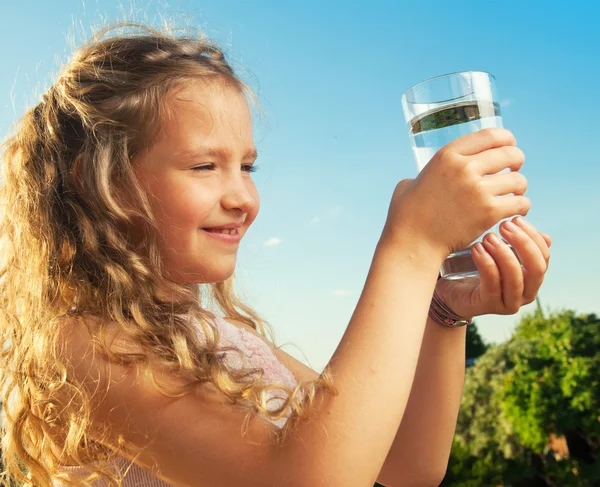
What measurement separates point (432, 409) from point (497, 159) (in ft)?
3.14

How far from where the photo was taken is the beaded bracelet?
206 centimetres

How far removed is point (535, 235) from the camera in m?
1.71

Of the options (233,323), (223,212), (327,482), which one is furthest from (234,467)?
(233,323)

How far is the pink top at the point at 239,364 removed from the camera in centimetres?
191

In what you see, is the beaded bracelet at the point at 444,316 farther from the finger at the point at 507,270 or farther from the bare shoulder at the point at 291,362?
the bare shoulder at the point at 291,362

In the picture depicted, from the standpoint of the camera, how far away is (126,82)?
7.30ft

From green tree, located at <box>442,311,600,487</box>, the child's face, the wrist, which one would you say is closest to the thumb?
the wrist

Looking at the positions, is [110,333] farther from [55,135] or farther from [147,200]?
[55,135]

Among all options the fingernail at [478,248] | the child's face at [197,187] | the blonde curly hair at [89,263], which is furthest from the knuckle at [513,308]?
the child's face at [197,187]

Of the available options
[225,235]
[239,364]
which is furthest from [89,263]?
[239,364]

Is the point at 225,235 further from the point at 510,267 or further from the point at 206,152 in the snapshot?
the point at 510,267

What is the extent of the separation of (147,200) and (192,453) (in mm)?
798

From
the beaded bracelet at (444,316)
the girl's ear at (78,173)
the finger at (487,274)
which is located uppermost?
the girl's ear at (78,173)

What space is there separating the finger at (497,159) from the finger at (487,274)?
0.21m
